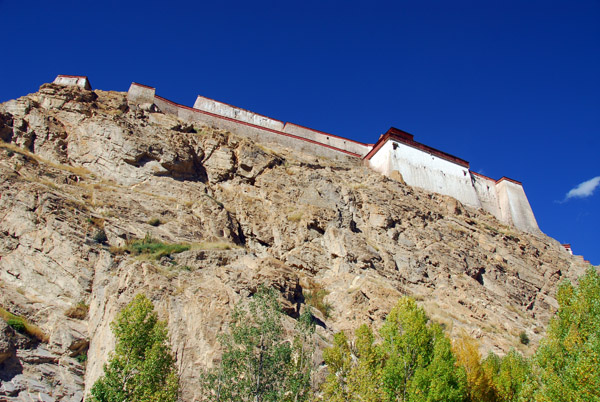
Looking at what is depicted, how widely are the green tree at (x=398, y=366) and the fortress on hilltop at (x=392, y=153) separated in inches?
845

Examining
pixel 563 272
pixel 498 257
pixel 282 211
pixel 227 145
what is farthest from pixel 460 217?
pixel 227 145

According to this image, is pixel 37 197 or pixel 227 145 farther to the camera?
pixel 227 145

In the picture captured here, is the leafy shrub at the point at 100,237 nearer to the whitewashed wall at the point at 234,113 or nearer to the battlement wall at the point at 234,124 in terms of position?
the battlement wall at the point at 234,124

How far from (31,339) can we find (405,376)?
1090 cm

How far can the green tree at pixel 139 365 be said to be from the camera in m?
11.4

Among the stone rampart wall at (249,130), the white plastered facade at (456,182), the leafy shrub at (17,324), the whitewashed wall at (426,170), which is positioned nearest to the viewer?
the leafy shrub at (17,324)

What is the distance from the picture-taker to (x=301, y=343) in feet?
41.9

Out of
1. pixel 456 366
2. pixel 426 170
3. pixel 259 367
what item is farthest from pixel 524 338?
pixel 426 170

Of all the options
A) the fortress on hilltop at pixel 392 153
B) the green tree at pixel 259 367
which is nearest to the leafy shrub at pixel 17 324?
the green tree at pixel 259 367

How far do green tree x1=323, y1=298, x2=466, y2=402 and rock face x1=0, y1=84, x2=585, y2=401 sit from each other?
6.86 ft

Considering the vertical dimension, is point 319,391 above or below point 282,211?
below

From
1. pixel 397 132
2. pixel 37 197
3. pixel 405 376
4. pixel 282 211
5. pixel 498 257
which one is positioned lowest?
pixel 405 376

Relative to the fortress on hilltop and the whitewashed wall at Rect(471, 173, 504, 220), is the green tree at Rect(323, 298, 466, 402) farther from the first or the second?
the whitewashed wall at Rect(471, 173, 504, 220)

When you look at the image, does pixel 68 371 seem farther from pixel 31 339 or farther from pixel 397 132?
pixel 397 132
